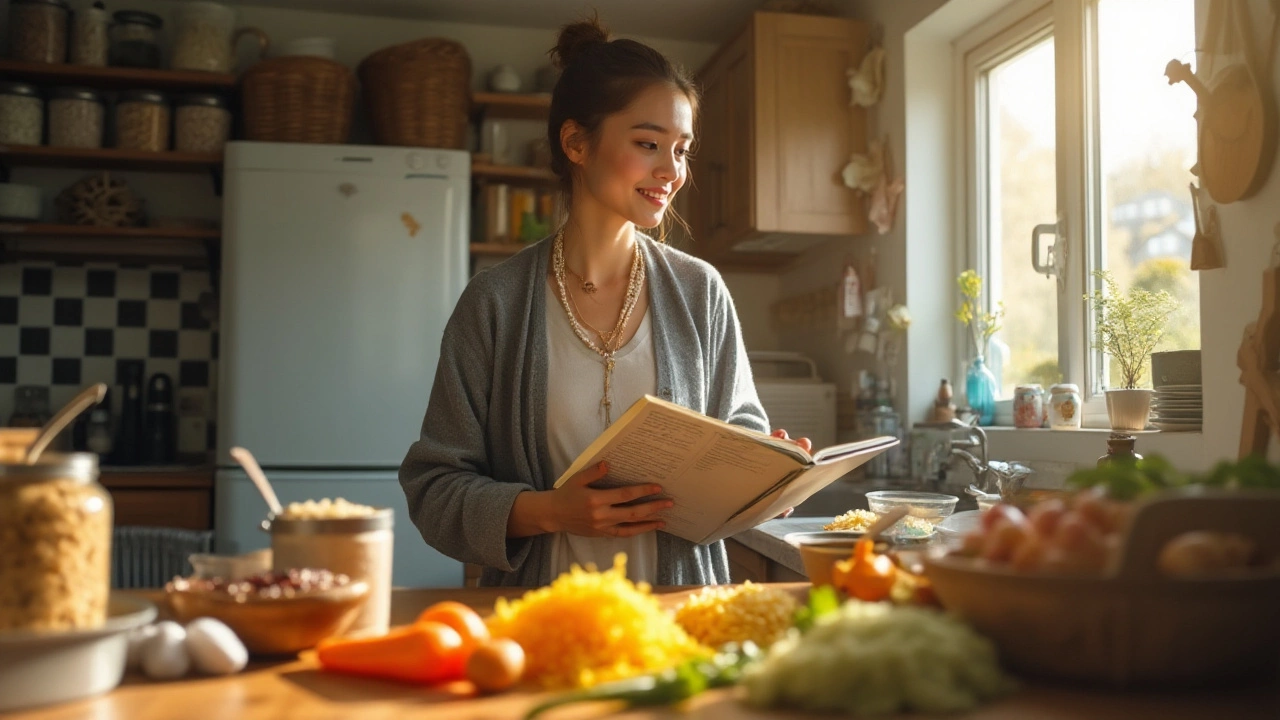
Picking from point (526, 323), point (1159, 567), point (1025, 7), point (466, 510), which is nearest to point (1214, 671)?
point (1159, 567)

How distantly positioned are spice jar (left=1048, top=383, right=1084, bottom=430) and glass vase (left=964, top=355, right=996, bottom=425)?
38 centimetres

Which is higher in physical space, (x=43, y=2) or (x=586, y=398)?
(x=43, y=2)

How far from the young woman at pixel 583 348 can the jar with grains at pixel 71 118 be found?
2660 mm

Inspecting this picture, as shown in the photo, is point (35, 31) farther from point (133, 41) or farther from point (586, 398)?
point (586, 398)

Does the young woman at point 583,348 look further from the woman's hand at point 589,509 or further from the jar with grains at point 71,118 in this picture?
the jar with grains at point 71,118

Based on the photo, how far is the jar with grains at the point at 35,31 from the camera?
371 cm

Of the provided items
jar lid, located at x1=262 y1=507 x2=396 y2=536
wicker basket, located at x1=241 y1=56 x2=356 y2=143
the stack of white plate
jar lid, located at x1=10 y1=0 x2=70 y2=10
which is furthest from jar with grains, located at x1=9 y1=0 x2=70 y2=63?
the stack of white plate

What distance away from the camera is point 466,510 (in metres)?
1.47

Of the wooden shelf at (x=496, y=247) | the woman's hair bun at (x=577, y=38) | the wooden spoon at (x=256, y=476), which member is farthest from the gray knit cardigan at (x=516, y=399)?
the wooden shelf at (x=496, y=247)

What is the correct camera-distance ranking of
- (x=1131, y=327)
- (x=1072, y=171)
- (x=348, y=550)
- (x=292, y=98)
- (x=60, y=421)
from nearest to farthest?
(x=60, y=421) < (x=348, y=550) < (x=1131, y=327) < (x=1072, y=171) < (x=292, y=98)

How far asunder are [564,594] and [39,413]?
371cm

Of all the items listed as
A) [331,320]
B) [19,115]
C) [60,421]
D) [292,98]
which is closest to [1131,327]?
[60,421]

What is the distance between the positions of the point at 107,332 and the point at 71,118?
82 cm

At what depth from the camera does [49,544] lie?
0.75m
